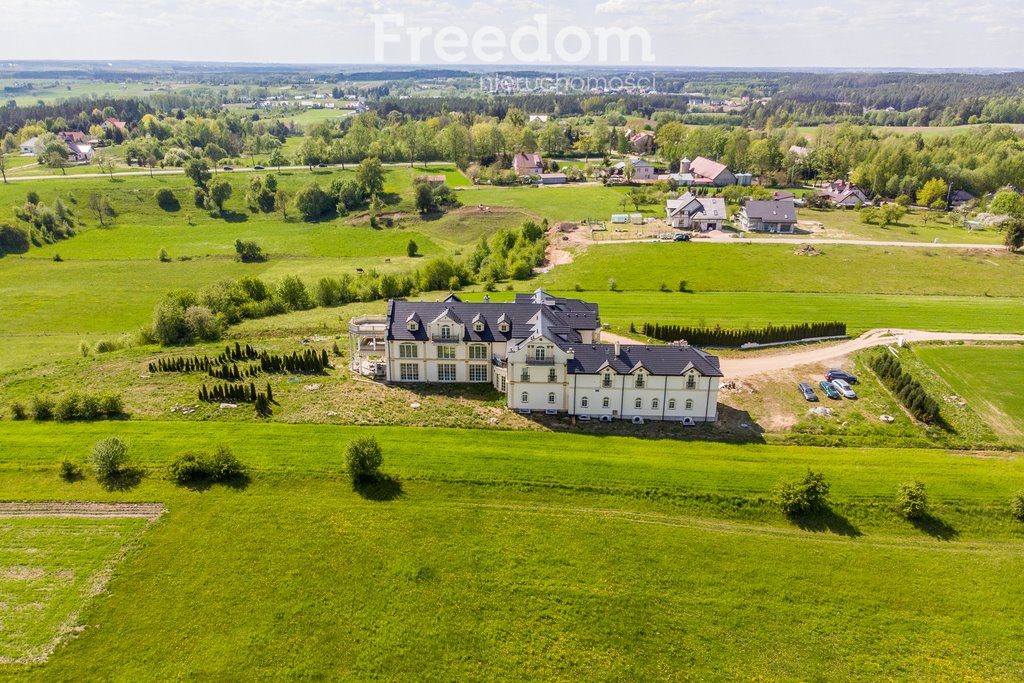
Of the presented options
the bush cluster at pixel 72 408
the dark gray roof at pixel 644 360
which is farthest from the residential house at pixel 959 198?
the bush cluster at pixel 72 408

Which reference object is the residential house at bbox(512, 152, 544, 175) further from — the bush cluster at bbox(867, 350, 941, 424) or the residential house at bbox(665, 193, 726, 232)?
the bush cluster at bbox(867, 350, 941, 424)

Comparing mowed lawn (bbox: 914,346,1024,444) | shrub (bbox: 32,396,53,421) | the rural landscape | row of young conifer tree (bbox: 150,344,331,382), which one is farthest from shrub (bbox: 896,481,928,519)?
shrub (bbox: 32,396,53,421)

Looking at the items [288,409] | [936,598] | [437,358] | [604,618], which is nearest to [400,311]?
[437,358]

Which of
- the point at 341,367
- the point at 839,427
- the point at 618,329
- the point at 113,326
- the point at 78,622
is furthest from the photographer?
the point at 113,326

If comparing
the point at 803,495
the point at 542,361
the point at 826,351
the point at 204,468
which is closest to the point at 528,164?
the point at 826,351

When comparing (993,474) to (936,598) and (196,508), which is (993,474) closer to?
(936,598)

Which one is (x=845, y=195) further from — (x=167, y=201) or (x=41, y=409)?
(x=167, y=201)
